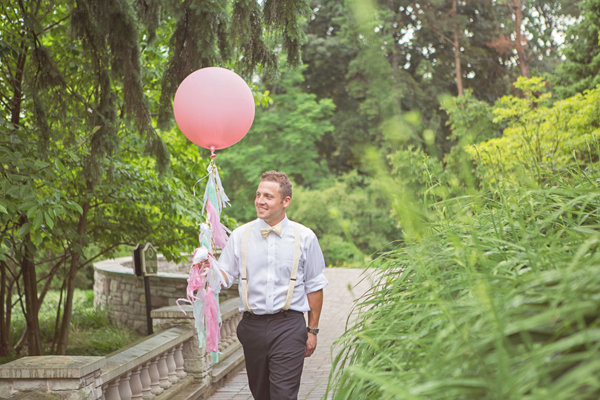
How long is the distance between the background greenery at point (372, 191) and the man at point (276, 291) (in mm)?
418

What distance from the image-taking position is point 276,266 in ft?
12.3

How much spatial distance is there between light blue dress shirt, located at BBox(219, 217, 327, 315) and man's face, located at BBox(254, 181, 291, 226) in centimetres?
8

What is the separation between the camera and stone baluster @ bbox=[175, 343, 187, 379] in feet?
19.2

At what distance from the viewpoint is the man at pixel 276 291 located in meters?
3.68

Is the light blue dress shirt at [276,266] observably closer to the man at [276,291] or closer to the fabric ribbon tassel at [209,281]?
the man at [276,291]

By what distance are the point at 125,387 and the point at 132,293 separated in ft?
24.6

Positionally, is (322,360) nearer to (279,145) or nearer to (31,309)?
(31,309)

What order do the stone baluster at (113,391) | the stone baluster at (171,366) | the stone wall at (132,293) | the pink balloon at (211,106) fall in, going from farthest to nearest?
the stone wall at (132,293)
the stone baluster at (171,366)
the pink balloon at (211,106)
the stone baluster at (113,391)

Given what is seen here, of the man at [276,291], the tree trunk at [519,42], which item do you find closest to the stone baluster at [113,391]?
the man at [276,291]

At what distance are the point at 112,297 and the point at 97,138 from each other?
22.9 ft

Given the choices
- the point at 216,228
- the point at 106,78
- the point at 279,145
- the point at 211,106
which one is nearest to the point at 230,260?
the point at 216,228

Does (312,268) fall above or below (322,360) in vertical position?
above

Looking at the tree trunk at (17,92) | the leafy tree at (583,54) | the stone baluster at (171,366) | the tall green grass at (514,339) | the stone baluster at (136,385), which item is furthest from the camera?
the leafy tree at (583,54)

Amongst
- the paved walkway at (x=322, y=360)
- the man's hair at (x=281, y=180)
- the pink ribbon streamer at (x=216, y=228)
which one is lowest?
A: the paved walkway at (x=322, y=360)
